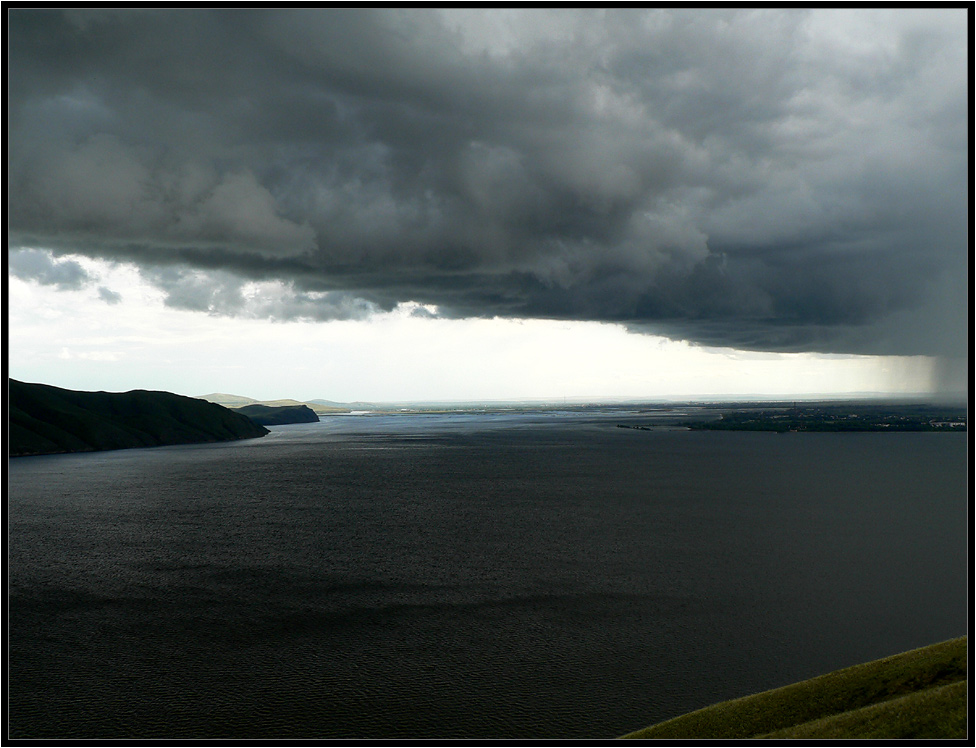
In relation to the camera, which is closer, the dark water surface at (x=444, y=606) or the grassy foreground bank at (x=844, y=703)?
the grassy foreground bank at (x=844, y=703)

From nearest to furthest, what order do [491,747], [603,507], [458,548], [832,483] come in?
[491,747]
[458,548]
[603,507]
[832,483]

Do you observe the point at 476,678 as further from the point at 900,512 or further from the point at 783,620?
the point at 900,512

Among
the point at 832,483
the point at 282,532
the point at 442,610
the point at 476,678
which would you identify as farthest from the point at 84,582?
the point at 832,483

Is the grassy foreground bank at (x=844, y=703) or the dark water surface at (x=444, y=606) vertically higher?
the grassy foreground bank at (x=844, y=703)

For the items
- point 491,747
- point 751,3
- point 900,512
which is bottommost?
point 900,512
